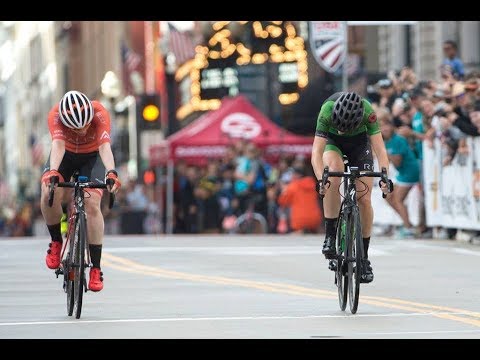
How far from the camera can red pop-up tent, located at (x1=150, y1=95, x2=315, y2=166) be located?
120 ft

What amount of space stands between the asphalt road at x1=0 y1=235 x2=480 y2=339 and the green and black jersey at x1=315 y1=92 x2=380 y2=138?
142 centimetres

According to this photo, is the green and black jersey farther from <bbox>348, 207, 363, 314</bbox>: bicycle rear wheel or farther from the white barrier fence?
the white barrier fence

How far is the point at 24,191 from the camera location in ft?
298

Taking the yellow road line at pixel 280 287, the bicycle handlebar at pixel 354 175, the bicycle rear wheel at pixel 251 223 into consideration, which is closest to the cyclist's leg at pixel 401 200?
the yellow road line at pixel 280 287

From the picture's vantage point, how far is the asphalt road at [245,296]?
11.5 metres

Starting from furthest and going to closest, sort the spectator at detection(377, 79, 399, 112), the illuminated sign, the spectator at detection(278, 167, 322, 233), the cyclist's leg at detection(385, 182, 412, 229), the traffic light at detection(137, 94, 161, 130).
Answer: the illuminated sign
the traffic light at detection(137, 94, 161, 130)
the spectator at detection(278, 167, 322, 233)
the spectator at detection(377, 79, 399, 112)
the cyclist's leg at detection(385, 182, 412, 229)

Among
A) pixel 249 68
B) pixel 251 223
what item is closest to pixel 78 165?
pixel 251 223

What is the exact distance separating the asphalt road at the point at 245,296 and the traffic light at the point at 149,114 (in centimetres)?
946

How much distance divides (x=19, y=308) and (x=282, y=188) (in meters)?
19.8

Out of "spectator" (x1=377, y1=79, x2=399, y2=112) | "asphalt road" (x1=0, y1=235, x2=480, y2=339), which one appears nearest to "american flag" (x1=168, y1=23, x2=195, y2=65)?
"spectator" (x1=377, y1=79, x2=399, y2=112)
